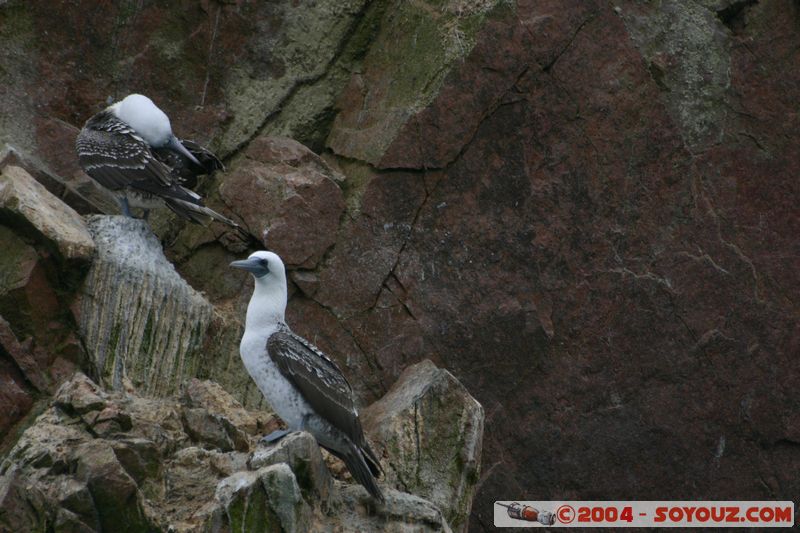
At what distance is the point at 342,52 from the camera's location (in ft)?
37.9

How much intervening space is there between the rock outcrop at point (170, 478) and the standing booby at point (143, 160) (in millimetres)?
1752

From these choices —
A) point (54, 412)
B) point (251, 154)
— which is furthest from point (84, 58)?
point (54, 412)

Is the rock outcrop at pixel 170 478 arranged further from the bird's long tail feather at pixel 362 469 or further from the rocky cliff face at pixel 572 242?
the rocky cliff face at pixel 572 242

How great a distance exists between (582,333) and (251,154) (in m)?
3.22

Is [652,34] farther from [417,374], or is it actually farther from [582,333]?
[417,374]

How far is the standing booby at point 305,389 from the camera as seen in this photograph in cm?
816

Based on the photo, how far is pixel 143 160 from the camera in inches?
386

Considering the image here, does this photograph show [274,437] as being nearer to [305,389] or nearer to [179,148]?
[305,389]

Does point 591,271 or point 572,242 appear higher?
point 572,242

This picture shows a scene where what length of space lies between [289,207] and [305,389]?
8.25 ft

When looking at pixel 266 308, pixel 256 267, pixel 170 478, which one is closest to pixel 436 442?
pixel 266 308

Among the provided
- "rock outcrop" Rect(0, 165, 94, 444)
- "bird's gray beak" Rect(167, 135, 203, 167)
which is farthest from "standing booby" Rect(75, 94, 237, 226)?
"rock outcrop" Rect(0, 165, 94, 444)

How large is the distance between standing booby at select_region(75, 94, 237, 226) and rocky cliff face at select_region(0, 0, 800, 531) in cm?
54

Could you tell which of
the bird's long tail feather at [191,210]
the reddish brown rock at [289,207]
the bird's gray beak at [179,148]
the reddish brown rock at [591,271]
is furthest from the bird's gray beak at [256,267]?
the bird's gray beak at [179,148]
